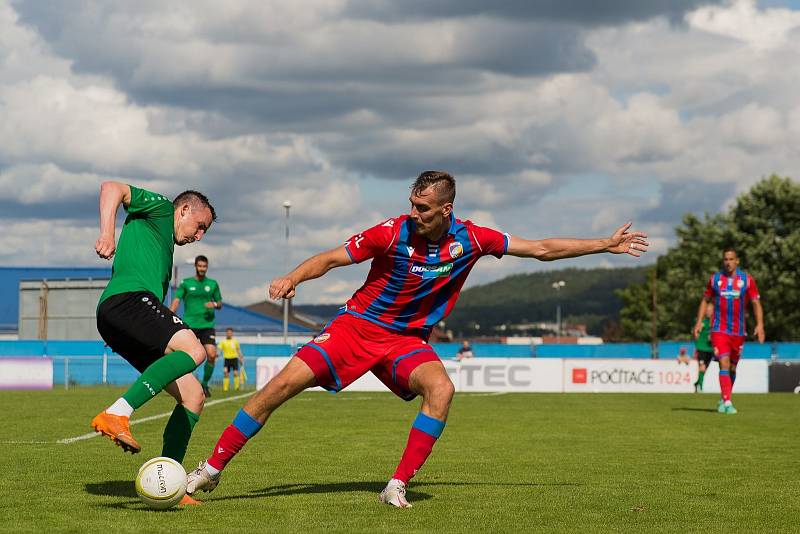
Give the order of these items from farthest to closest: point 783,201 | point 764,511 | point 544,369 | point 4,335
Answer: point 4,335
point 783,201
point 544,369
point 764,511

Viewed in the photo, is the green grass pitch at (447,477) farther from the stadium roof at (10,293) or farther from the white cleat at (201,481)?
the stadium roof at (10,293)

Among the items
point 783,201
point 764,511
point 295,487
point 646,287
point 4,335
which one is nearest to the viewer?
point 764,511

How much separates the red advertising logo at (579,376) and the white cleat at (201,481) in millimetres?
25493

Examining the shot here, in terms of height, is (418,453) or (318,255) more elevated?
(318,255)

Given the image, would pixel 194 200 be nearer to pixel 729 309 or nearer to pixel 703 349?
pixel 729 309

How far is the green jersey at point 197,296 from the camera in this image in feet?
68.6

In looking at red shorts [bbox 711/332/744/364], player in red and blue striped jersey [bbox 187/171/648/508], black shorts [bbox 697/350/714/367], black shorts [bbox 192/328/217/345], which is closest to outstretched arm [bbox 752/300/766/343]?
red shorts [bbox 711/332/744/364]

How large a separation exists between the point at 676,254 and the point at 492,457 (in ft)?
208

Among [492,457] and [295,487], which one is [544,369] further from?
[295,487]

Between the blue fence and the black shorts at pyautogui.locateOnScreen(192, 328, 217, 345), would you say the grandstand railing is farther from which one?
the black shorts at pyautogui.locateOnScreen(192, 328, 217, 345)

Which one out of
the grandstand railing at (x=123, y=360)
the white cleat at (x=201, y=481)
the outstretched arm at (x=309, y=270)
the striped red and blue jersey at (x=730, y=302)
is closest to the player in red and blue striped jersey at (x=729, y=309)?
the striped red and blue jersey at (x=730, y=302)

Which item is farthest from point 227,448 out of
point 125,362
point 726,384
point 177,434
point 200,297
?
point 125,362

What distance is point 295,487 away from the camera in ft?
26.6

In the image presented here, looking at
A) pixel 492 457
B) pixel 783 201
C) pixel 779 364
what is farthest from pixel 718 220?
pixel 492 457
